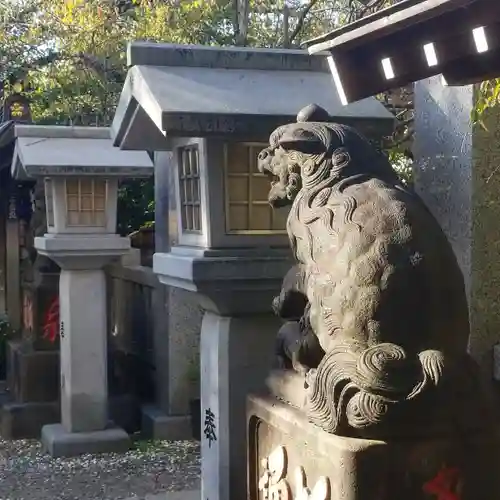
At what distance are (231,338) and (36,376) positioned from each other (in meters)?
5.32

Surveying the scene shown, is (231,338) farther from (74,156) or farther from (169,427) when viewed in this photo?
(169,427)

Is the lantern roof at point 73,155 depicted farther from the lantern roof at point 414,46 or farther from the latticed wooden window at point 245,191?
the lantern roof at point 414,46

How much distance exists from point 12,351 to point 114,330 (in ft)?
3.86

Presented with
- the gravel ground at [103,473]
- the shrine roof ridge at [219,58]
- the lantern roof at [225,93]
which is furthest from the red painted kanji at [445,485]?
the gravel ground at [103,473]

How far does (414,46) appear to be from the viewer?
311cm

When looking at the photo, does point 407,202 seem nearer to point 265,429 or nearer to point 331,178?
point 331,178

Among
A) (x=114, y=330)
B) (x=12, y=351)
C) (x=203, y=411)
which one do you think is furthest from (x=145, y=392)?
(x=203, y=411)

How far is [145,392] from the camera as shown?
29.2 ft

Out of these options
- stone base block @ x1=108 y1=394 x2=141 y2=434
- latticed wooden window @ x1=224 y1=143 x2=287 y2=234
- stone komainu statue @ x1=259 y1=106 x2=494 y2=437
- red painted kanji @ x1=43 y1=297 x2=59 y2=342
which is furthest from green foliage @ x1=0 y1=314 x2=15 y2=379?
stone komainu statue @ x1=259 y1=106 x2=494 y2=437

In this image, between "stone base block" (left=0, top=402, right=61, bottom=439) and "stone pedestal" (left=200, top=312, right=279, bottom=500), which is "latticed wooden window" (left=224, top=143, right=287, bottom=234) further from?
"stone base block" (left=0, top=402, right=61, bottom=439)

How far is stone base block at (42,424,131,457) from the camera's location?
7750 millimetres

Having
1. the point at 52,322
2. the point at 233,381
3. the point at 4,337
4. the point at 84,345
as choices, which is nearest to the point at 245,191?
the point at 233,381

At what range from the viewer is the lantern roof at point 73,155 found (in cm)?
750

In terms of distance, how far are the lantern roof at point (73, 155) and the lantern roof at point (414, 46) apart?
15.1ft
